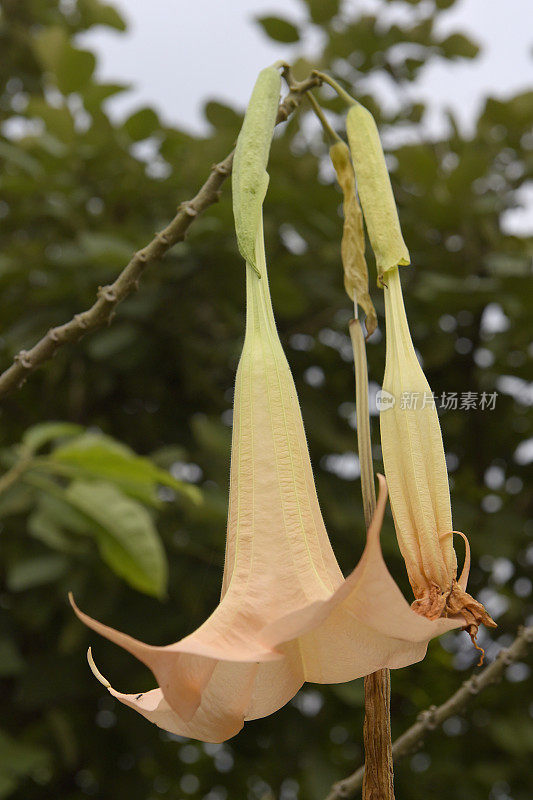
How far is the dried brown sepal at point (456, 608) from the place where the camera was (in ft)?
1.25

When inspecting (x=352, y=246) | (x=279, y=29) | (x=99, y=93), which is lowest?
(x=352, y=246)

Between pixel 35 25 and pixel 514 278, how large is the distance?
1540 millimetres

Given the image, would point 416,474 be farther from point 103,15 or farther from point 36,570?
point 103,15

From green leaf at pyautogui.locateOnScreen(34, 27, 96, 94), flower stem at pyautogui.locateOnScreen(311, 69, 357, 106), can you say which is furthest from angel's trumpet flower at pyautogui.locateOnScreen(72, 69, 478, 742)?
green leaf at pyautogui.locateOnScreen(34, 27, 96, 94)

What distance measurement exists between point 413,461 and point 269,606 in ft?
0.39

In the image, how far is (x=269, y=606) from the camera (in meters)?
0.38

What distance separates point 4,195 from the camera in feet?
5.10

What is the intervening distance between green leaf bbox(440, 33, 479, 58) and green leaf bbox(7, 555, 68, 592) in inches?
48.8

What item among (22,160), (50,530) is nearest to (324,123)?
(50,530)

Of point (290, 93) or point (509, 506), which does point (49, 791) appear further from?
point (290, 93)

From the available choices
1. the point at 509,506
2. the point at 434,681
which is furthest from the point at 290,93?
the point at 509,506

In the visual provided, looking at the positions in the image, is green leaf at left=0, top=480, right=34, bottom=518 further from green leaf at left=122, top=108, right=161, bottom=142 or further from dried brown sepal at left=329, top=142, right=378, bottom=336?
dried brown sepal at left=329, top=142, right=378, bottom=336

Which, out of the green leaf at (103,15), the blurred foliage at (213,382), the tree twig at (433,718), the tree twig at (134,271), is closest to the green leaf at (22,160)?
the blurred foliage at (213,382)

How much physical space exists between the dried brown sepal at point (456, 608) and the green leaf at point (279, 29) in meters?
1.42
